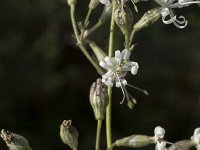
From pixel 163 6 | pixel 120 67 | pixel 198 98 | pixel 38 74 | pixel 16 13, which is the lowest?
pixel 120 67

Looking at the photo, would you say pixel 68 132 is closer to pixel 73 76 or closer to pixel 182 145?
pixel 182 145

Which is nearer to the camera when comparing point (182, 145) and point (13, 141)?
point (13, 141)

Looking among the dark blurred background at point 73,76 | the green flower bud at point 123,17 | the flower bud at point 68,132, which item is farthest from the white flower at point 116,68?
the dark blurred background at point 73,76

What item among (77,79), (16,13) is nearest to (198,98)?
(77,79)

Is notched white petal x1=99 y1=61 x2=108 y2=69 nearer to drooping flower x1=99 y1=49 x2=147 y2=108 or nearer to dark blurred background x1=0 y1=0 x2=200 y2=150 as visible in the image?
drooping flower x1=99 y1=49 x2=147 y2=108

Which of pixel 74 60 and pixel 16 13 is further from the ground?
pixel 16 13

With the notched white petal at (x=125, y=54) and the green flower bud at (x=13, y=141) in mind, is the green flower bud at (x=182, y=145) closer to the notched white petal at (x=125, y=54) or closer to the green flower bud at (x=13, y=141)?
the notched white petal at (x=125, y=54)

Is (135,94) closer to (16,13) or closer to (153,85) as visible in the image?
(153,85)

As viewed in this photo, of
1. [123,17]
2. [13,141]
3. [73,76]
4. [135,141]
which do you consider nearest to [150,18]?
[123,17]
